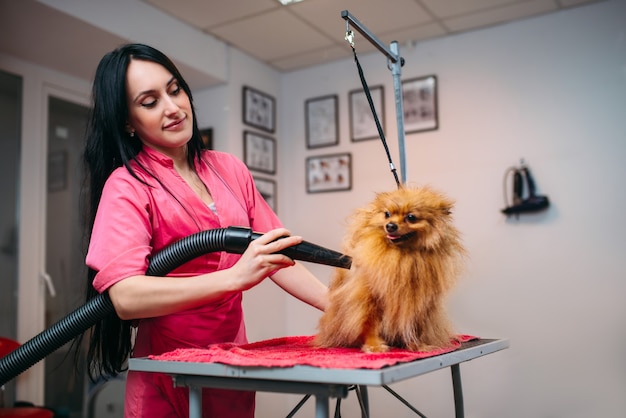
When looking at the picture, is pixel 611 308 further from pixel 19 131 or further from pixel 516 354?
pixel 19 131

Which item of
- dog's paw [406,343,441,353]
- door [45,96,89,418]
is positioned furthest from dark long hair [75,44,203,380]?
door [45,96,89,418]

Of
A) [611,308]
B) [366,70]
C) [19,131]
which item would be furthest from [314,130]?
[611,308]

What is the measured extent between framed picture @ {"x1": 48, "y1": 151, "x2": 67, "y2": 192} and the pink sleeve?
252 centimetres

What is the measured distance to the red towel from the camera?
107cm

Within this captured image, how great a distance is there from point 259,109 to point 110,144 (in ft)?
9.45

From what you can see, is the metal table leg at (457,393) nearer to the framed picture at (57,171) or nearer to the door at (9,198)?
the door at (9,198)

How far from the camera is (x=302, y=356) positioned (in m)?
1.18

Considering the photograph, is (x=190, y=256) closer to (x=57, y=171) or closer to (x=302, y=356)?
(x=302, y=356)

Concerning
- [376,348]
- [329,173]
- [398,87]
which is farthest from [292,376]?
[329,173]

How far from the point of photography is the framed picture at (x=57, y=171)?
363 cm

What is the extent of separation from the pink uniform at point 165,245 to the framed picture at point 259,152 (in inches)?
99.9

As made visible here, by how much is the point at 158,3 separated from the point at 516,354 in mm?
2929

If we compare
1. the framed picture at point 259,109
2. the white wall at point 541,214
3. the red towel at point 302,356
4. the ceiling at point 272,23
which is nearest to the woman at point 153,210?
the red towel at point 302,356

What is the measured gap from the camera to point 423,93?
3.89 metres
